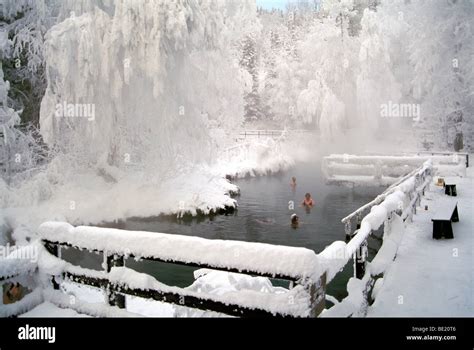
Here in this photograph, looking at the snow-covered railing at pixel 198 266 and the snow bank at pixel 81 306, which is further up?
the snow-covered railing at pixel 198 266

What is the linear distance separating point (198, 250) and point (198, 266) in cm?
14

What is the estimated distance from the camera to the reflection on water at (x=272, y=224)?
36.8 ft

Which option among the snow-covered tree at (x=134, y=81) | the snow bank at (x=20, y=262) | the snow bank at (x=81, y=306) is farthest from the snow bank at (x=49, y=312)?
the snow-covered tree at (x=134, y=81)

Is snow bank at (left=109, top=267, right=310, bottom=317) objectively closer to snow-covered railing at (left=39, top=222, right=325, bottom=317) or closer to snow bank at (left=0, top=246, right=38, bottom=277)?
snow-covered railing at (left=39, top=222, right=325, bottom=317)

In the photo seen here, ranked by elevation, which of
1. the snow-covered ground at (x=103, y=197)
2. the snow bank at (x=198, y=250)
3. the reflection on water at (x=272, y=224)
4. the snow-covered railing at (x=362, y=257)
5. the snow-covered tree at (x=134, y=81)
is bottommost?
the reflection on water at (x=272, y=224)

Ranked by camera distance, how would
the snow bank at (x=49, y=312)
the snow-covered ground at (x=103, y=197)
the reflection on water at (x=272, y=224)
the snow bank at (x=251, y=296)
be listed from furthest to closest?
the snow-covered ground at (x=103, y=197) → the reflection on water at (x=272, y=224) → the snow bank at (x=49, y=312) → the snow bank at (x=251, y=296)

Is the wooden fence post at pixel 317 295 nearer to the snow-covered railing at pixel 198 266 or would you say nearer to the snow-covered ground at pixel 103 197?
the snow-covered railing at pixel 198 266

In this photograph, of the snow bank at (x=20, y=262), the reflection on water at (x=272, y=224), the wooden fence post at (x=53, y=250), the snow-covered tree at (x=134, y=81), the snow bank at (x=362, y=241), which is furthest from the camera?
the snow-covered tree at (x=134, y=81)

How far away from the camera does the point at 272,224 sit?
15492 millimetres

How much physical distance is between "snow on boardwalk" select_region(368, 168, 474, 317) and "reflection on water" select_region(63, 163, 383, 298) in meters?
2.46

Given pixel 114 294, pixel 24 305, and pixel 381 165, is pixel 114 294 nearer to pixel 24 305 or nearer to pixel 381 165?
pixel 24 305

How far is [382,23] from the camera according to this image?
39.2 meters
